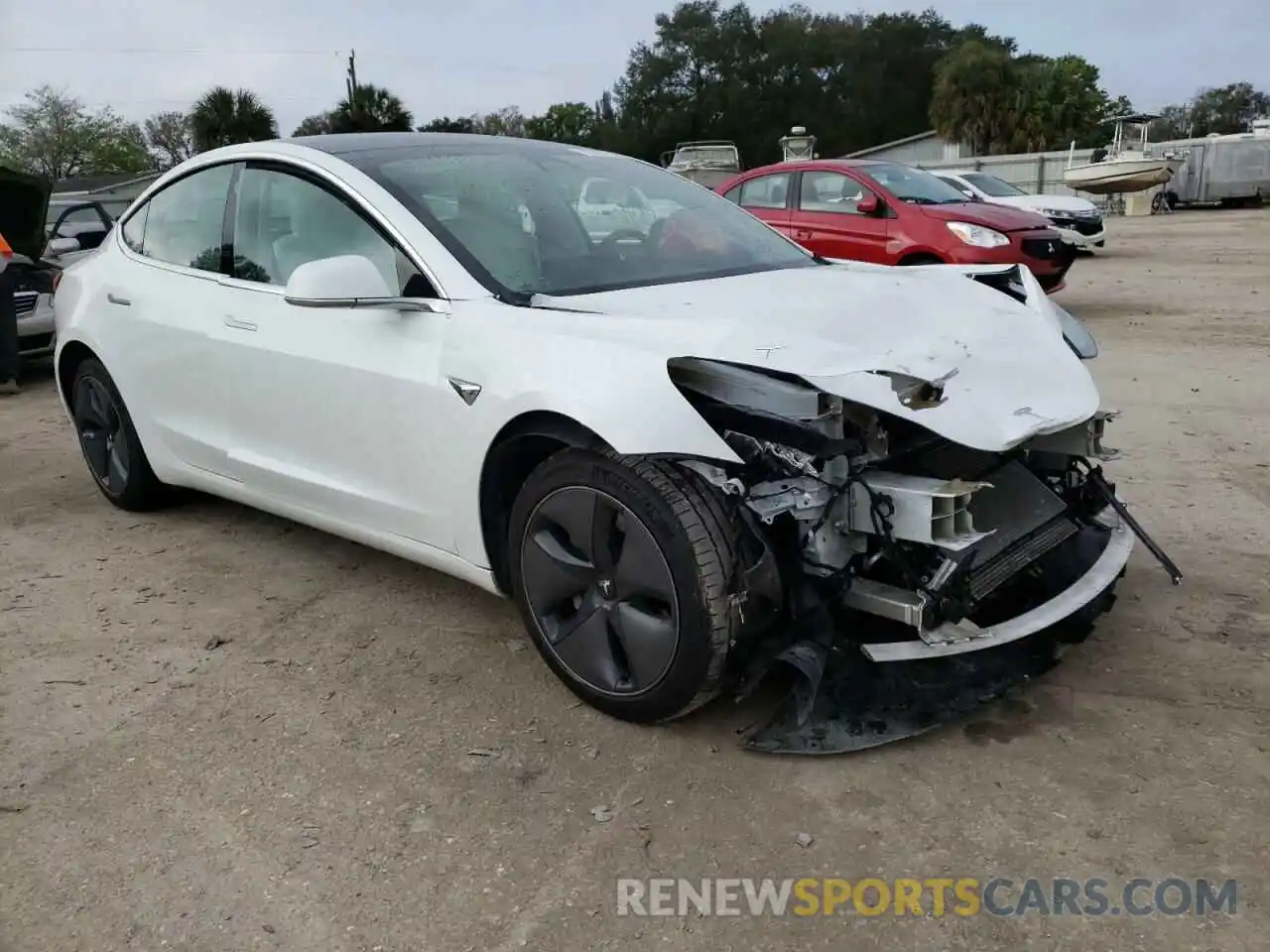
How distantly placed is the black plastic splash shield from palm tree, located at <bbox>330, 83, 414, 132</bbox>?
43.3 m

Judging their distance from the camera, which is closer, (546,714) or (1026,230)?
(546,714)

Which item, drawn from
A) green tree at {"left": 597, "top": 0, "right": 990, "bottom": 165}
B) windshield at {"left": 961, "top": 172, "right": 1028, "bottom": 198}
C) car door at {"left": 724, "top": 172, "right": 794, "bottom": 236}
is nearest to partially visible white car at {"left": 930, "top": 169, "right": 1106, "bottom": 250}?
windshield at {"left": 961, "top": 172, "right": 1028, "bottom": 198}

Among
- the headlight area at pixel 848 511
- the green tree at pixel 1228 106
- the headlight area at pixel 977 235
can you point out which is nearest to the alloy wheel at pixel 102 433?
the headlight area at pixel 848 511

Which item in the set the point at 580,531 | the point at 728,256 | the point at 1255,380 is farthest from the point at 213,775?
the point at 1255,380

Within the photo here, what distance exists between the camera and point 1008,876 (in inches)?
92.2

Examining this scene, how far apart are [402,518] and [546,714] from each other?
30.7 inches

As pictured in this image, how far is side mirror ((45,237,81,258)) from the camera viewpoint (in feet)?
32.3

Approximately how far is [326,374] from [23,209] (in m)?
6.66

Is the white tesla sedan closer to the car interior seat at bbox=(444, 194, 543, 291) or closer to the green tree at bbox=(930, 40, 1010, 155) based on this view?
the car interior seat at bbox=(444, 194, 543, 291)

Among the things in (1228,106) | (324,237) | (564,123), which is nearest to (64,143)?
(564,123)

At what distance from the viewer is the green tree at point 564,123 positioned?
7466 centimetres

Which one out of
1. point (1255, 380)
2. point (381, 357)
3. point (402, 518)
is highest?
point (381, 357)

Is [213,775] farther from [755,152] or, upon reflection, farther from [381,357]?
[755,152]

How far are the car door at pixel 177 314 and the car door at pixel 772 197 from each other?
21.8ft
